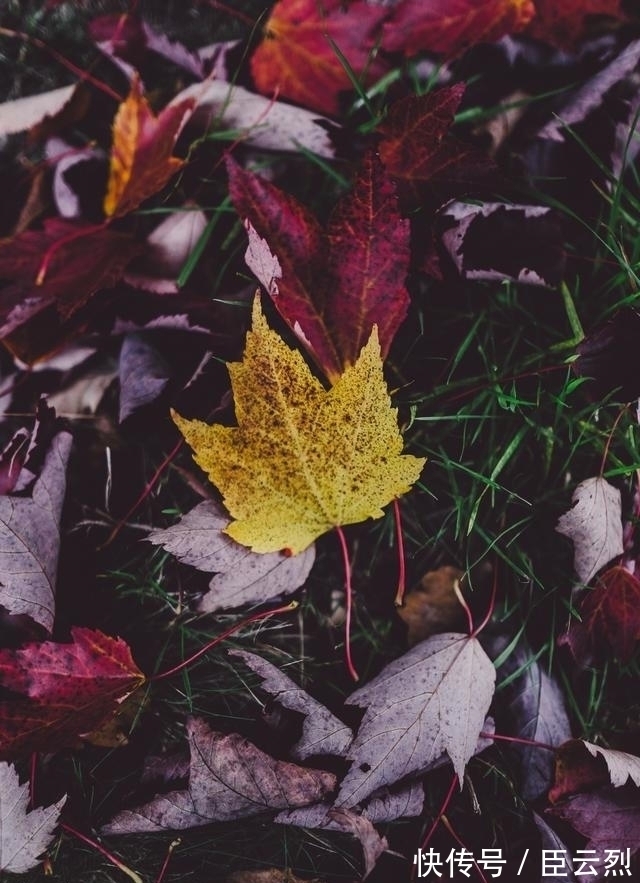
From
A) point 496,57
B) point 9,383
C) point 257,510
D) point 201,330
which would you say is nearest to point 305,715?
point 257,510

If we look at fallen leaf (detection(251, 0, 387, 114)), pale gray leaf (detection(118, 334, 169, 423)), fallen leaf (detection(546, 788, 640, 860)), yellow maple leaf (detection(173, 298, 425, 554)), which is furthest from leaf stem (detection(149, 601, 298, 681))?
fallen leaf (detection(251, 0, 387, 114))

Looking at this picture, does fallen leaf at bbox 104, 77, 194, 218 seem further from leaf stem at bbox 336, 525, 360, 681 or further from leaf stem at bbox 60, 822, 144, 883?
leaf stem at bbox 60, 822, 144, 883

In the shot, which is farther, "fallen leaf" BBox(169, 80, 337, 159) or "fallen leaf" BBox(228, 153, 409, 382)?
"fallen leaf" BBox(169, 80, 337, 159)

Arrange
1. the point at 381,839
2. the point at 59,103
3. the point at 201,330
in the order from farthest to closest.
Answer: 1. the point at 59,103
2. the point at 201,330
3. the point at 381,839

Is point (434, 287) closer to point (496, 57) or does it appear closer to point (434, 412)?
point (434, 412)

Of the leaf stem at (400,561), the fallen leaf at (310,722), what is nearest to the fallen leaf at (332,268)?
the leaf stem at (400,561)

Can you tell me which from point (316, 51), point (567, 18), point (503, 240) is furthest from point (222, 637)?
point (567, 18)
